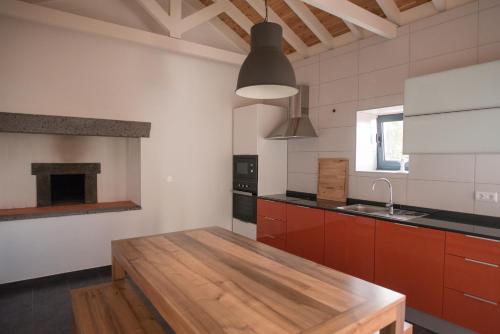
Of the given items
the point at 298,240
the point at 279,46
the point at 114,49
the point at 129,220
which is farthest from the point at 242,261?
the point at 114,49

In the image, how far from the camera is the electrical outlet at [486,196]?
2.42 metres

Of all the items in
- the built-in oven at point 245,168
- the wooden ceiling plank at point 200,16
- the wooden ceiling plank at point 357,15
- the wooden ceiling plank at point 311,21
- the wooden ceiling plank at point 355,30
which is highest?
the wooden ceiling plank at point 200,16

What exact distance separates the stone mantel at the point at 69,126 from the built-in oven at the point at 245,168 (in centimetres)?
130

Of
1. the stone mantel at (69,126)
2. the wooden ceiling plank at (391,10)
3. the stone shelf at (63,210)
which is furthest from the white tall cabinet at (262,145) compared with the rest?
the wooden ceiling plank at (391,10)

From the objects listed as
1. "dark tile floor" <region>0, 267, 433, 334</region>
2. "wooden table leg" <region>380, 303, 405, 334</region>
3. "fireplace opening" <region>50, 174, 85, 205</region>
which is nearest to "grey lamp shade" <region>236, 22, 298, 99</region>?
"wooden table leg" <region>380, 303, 405, 334</region>

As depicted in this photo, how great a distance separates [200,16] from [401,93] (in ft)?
8.56

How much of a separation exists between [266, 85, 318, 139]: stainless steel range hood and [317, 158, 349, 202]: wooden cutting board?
413 mm

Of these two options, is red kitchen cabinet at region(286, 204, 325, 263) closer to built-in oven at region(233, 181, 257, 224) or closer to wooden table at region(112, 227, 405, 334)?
built-in oven at region(233, 181, 257, 224)

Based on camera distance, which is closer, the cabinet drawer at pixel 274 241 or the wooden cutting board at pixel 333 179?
the wooden cutting board at pixel 333 179

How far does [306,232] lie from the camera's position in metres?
3.38

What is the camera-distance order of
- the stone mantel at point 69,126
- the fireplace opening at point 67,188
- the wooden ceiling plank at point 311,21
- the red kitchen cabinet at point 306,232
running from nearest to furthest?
the stone mantel at point 69,126, the red kitchen cabinet at point 306,232, the wooden ceiling plank at point 311,21, the fireplace opening at point 67,188

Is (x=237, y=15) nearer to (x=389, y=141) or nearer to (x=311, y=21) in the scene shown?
(x=311, y=21)

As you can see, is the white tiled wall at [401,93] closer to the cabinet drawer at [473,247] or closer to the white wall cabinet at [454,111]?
the white wall cabinet at [454,111]

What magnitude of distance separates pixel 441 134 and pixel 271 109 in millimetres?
2160
